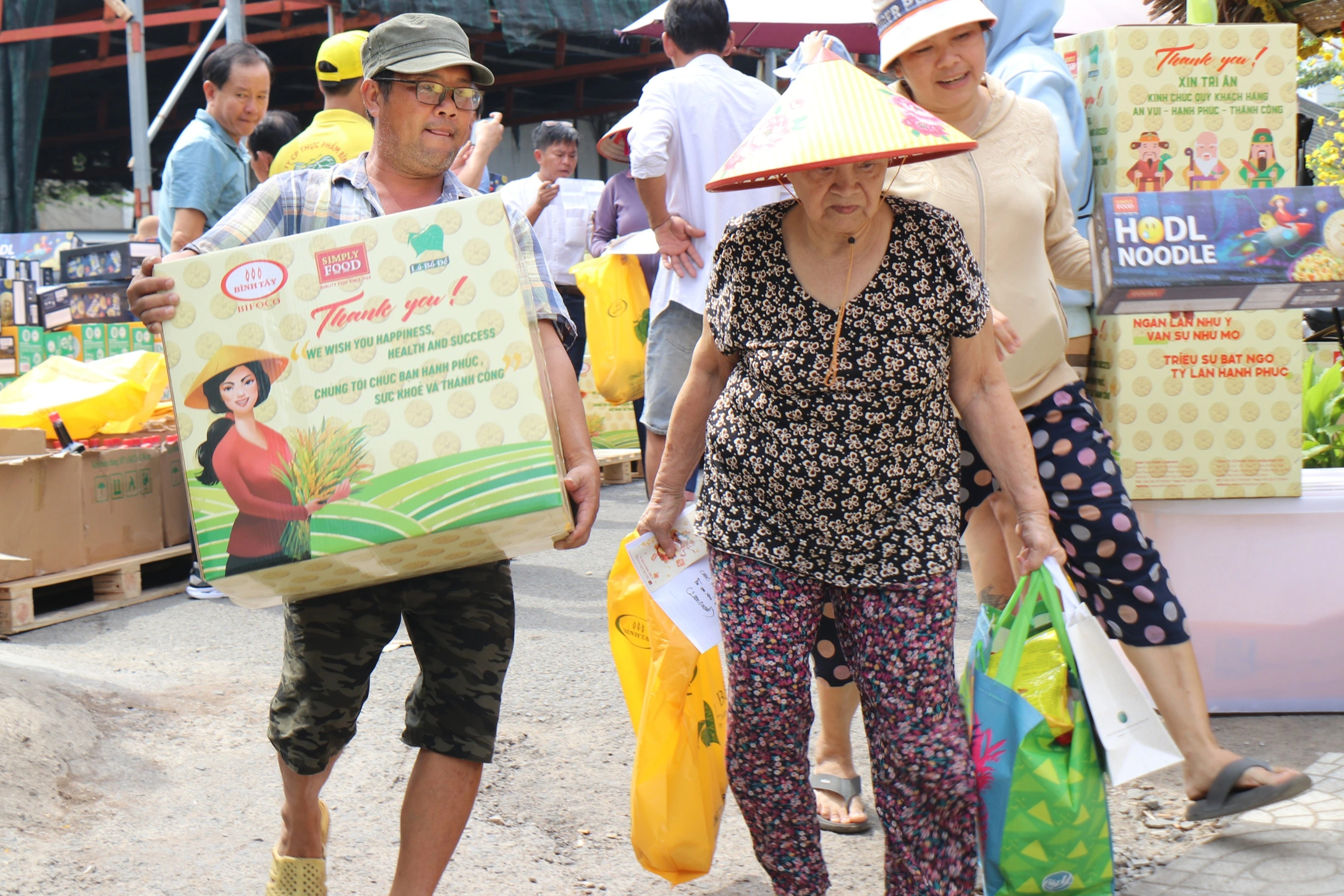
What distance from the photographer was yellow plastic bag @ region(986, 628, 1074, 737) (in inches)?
90.7

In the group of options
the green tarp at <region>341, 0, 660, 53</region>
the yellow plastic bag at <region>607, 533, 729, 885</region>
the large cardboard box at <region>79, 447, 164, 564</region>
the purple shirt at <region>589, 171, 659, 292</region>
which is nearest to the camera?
the yellow plastic bag at <region>607, 533, 729, 885</region>

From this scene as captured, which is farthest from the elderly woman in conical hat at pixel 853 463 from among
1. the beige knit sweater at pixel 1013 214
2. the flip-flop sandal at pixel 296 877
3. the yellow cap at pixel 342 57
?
the yellow cap at pixel 342 57

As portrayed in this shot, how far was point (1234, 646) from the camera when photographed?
3.48 m

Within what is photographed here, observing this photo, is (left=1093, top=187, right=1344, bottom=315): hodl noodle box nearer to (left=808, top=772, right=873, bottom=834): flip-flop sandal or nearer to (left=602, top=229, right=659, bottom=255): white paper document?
(left=808, top=772, right=873, bottom=834): flip-flop sandal

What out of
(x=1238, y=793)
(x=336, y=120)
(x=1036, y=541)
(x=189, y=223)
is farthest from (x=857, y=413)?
(x=189, y=223)

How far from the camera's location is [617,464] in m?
8.02

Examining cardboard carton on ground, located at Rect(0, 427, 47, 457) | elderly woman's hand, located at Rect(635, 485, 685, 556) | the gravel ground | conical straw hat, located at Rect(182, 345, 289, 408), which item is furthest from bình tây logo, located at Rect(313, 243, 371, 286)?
cardboard carton on ground, located at Rect(0, 427, 47, 457)

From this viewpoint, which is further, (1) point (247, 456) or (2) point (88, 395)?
(2) point (88, 395)

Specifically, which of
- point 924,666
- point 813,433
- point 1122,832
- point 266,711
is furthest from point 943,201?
point 266,711

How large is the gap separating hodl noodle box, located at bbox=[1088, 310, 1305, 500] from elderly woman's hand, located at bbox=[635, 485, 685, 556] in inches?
57.3

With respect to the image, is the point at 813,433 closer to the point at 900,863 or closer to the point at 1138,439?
the point at 900,863

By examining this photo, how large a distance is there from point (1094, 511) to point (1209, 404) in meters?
0.92

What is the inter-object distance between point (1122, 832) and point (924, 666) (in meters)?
0.95

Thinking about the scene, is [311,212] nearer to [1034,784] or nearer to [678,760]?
[678,760]
